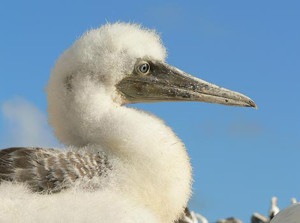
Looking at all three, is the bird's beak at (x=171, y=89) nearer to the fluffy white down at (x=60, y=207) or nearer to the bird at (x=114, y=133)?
the bird at (x=114, y=133)

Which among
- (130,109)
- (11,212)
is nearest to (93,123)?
(130,109)

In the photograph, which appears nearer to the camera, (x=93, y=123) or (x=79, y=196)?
(x=79, y=196)

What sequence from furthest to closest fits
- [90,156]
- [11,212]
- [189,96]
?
[189,96] < [90,156] < [11,212]

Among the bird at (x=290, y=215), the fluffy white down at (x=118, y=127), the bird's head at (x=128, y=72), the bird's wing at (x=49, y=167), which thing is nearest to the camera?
the bird's wing at (x=49, y=167)

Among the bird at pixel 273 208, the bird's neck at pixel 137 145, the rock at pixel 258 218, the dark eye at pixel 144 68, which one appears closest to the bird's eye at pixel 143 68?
the dark eye at pixel 144 68

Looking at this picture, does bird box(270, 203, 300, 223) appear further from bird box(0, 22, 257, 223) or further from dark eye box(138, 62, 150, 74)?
dark eye box(138, 62, 150, 74)

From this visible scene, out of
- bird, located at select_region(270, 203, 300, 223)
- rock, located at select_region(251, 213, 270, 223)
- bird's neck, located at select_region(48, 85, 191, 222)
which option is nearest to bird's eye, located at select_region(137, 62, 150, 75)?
bird's neck, located at select_region(48, 85, 191, 222)

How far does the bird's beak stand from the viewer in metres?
5.84

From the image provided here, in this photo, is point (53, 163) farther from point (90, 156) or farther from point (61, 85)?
point (61, 85)

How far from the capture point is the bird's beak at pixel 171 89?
584cm

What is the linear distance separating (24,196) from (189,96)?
6.24 feet

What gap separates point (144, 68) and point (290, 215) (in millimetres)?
2031

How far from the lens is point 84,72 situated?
5.51 metres

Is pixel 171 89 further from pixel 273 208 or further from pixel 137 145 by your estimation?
pixel 273 208
